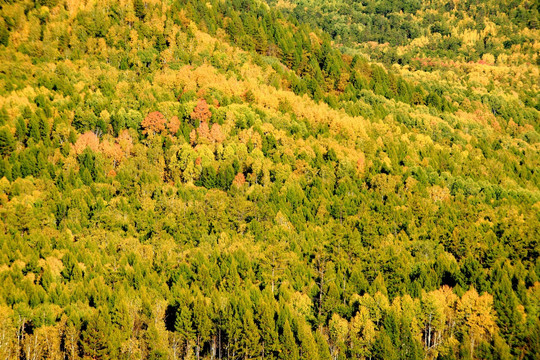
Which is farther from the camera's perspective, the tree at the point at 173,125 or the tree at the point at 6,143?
the tree at the point at 173,125

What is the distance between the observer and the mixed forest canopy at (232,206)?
9494cm

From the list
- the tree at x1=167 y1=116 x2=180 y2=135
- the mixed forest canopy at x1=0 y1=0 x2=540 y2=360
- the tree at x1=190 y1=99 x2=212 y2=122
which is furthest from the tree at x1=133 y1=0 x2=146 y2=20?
the tree at x1=167 y1=116 x2=180 y2=135

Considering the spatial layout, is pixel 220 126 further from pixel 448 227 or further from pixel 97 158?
pixel 448 227

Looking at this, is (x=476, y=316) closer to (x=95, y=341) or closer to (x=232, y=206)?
(x=232, y=206)

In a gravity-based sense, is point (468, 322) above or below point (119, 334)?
above

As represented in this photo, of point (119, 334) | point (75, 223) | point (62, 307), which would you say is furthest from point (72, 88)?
point (119, 334)

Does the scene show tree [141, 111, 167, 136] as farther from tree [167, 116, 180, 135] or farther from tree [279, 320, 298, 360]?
tree [279, 320, 298, 360]

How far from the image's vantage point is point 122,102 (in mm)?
154750

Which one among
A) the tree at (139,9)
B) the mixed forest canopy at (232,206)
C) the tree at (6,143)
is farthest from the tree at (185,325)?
the tree at (139,9)

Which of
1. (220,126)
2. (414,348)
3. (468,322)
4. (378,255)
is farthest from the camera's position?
(220,126)

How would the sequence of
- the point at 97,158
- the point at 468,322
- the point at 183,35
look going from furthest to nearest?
the point at 183,35
the point at 97,158
the point at 468,322

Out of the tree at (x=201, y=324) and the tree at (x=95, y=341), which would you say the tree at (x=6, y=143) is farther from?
the tree at (x=201, y=324)

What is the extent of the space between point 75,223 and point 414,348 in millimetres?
66352

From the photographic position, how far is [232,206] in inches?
5148
